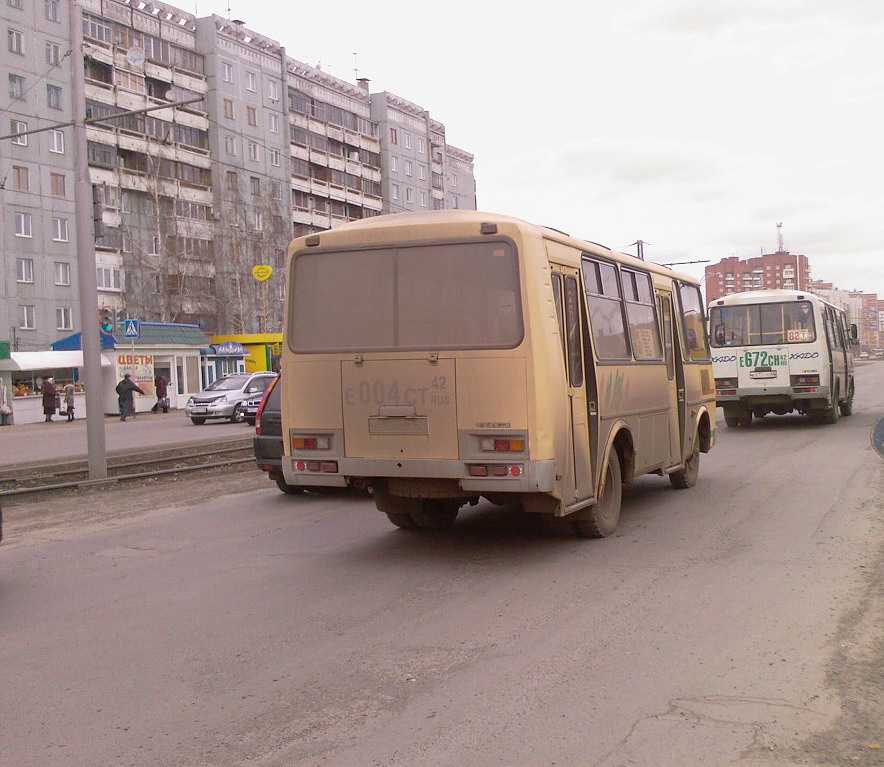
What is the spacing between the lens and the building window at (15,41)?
52875mm

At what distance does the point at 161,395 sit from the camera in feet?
150

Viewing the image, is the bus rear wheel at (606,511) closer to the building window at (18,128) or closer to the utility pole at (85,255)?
the utility pole at (85,255)

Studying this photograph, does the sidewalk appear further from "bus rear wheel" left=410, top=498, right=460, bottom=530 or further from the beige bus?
the beige bus

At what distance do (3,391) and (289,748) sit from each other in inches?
1533

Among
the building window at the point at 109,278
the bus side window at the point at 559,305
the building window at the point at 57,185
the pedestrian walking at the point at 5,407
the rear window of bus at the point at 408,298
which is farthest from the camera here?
the building window at the point at 109,278

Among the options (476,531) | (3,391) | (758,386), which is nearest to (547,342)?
(476,531)

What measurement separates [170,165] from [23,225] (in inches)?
454

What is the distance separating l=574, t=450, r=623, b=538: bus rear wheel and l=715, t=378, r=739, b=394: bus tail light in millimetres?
12955

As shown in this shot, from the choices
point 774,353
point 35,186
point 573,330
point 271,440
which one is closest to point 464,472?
point 573,330

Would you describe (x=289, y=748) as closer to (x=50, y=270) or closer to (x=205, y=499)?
(x=205, y=499)

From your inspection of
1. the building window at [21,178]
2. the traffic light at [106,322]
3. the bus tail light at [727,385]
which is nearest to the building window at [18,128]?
the building window at [21,178]

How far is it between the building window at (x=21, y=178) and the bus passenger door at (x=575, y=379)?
50953 mm

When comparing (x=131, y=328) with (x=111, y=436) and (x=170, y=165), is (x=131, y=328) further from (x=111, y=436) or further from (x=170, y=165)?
(x=170, y=165)

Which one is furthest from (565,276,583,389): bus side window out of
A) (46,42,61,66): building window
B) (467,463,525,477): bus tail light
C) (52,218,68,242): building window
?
(46,42,61,66): building window
